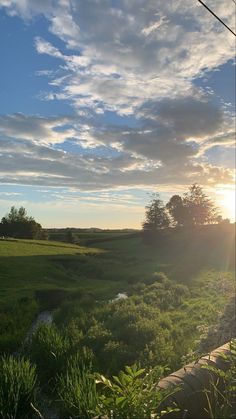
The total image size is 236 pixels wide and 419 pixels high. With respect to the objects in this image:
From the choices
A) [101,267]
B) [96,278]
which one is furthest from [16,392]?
[101,267]

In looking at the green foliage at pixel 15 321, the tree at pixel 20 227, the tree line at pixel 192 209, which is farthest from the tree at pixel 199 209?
the green foliage at pixel 15 321

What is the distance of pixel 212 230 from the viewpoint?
72.8 m

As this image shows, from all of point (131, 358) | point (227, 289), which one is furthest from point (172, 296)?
point (131, 358)

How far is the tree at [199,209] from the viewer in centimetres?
11450

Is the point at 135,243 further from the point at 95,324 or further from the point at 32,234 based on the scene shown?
the point at 95,324

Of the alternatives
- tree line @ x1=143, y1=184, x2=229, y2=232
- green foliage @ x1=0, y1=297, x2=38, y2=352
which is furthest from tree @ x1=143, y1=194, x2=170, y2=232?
green foliage @ x1=0, y1=297, x2=38, y2=352

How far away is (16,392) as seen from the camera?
29.6 feet

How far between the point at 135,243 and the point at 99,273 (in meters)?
36.8

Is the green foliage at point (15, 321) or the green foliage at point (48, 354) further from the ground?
the green foliage at point (48, 354)

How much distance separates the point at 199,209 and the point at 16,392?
108m

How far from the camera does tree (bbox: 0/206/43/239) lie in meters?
97.1

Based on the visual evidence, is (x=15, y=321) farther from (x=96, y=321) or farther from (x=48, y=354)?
(x=48, y=354)

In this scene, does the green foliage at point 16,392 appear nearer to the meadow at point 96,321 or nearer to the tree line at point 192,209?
the meadow at point 96,321

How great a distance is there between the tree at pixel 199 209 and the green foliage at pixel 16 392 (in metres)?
107
